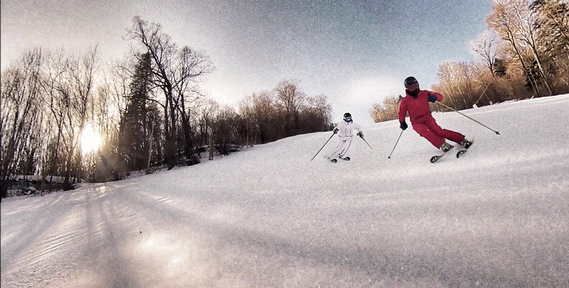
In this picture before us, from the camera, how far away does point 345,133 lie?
4992 mm

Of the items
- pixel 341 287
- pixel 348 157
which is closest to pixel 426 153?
pixel 348 157

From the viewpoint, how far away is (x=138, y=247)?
1.92 meters

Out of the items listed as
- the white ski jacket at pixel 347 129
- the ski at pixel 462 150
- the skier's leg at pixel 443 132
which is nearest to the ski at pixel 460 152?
the ski at pixel 462 150

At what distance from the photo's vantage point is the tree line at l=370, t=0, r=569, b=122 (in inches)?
176

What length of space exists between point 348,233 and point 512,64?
1662 cm

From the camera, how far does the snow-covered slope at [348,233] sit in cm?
127

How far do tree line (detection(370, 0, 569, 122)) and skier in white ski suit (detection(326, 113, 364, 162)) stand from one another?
3.33 feet

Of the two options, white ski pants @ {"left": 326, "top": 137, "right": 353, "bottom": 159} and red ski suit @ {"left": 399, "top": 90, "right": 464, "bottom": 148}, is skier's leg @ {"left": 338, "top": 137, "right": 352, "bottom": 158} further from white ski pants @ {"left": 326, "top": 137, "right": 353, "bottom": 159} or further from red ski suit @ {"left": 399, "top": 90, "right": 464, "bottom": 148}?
red ski suit @ {"left": 399, "top": 90, "right": 464, "bottom": 148}

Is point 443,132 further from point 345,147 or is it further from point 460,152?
point 345,147

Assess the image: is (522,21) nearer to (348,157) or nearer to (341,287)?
(348,157)

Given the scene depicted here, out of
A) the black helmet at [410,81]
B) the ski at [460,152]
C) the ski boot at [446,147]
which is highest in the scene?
the black helmet at [410,81]

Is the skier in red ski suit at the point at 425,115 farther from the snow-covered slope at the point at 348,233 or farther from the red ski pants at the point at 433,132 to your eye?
the snow-covered slope at the point at 348,233

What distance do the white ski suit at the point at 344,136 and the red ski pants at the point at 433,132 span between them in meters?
1.54

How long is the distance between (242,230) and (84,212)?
2465mm
